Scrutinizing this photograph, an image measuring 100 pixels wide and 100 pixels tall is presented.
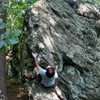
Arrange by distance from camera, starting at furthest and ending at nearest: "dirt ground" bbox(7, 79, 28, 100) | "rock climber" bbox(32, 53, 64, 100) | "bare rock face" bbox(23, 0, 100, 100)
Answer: "dirt ground" bbox(7, 79, 28, 100) → "bare rock face" bbox(23, 0, 100, 100) → "rock climber" bbox(32, 53, 64, 100)

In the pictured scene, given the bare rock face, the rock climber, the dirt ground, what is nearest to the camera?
the rock climber

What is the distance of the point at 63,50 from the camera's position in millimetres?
7137

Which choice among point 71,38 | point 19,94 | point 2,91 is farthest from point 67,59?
point 19,94

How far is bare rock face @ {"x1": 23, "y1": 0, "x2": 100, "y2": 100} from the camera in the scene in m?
6.47

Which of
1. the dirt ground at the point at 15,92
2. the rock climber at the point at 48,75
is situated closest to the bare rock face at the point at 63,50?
the rock climber at the point at 48,75

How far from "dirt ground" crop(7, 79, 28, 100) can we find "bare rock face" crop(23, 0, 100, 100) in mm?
2788

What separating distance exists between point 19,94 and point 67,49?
416 centimetres

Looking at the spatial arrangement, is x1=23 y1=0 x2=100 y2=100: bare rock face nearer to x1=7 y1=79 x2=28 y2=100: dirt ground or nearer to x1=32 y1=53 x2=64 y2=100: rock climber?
x1=32 y1=53 x2=64 y2=100: rock climber

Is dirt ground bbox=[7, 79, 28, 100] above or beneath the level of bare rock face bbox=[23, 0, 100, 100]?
beneath

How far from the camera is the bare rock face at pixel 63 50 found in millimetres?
6473

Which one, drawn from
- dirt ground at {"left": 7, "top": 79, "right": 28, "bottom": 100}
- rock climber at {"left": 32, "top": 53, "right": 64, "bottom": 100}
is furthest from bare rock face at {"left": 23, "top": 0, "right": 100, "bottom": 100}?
dirt ground at {"left": 7, "top": 79, "right": 28, "bottom": 100}

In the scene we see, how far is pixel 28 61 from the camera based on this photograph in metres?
6.62

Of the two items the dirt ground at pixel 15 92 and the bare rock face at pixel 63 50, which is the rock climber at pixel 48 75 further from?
the dirt ground at pixel 15 92

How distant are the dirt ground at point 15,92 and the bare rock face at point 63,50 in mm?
2788
